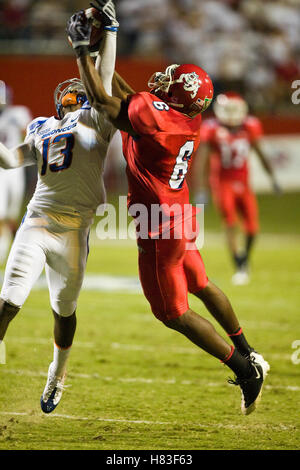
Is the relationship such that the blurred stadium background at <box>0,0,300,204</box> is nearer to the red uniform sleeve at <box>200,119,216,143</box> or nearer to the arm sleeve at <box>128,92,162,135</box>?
the red uniform sleeve at <box>200,119,216,143</box>

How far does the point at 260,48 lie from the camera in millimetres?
15273

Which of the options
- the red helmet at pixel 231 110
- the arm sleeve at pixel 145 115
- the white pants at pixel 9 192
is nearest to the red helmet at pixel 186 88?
the arm sleeve at pixel 145 115

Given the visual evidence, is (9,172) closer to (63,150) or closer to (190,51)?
(63,150)

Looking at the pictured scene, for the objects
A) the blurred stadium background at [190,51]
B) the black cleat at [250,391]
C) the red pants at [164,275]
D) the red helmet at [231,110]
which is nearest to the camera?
the red pants at [164,275]

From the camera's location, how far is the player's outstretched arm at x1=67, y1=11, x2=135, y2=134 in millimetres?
3412

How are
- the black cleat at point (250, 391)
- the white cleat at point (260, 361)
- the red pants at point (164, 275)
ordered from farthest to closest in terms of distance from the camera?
the white cleat at point (260, 361), the black cleat at point (250, 391), the red pants at point (164, 275)

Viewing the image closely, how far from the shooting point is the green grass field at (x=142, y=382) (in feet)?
12.0

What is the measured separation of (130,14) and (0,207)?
7.95 metres

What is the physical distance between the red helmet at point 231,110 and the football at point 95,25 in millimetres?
4905

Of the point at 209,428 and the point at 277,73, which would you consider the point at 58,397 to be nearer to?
the point at 209,428

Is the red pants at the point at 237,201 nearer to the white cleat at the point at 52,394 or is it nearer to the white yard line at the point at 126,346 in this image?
the white yard line at the point at 126,346

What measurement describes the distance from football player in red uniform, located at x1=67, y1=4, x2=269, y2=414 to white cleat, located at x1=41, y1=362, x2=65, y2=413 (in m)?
0.71

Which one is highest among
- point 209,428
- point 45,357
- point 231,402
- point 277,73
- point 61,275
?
point 61,275
